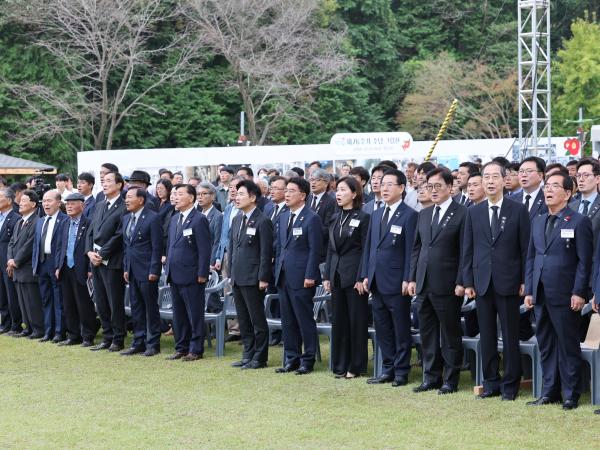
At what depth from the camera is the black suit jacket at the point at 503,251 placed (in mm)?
8453

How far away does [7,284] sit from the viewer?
44.9 ft

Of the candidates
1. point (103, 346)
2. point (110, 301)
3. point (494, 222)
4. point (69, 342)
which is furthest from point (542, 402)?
point (69, 342)

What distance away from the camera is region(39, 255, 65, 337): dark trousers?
41.8 feet

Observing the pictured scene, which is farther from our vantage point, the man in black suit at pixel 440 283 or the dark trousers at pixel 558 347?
the man in black suit at pixel 440 283

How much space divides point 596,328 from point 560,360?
712mm

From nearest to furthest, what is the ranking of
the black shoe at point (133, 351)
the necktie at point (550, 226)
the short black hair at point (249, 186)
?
the necktie at point (550, 226) < the short black hair at point (249, 186) < the black shoe at point (133, 351)

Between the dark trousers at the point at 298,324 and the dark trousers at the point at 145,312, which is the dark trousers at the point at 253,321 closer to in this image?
the dark trousers at the point at 298,324

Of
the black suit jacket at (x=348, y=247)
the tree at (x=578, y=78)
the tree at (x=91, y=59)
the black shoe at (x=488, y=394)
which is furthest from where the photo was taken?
the tree at (x=578, y=78)

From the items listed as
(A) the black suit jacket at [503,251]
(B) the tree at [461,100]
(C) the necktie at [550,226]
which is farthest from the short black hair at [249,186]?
(B) the tree at [461,100]

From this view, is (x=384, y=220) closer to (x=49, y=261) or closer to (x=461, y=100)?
(x=49, y=261)

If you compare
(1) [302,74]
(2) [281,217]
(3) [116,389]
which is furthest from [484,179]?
(1) [302,74]

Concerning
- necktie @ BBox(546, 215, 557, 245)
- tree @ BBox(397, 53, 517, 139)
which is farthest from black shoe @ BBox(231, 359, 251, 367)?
tree @ BBox(397, 53, 517, 139)

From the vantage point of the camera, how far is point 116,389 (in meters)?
9.47

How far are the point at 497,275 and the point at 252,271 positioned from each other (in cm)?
285
